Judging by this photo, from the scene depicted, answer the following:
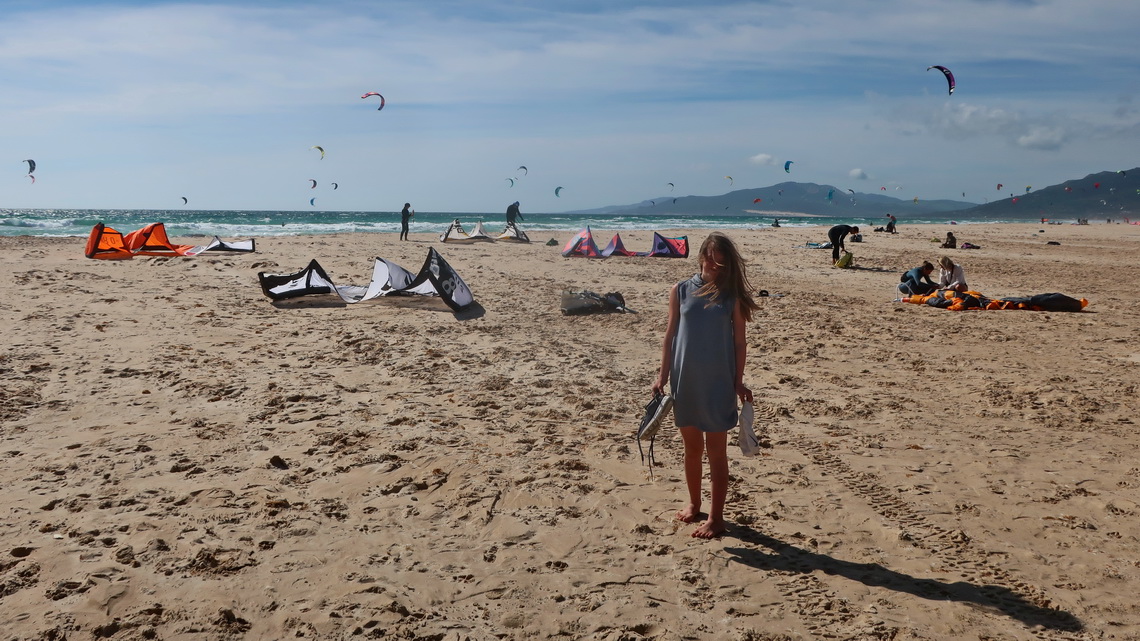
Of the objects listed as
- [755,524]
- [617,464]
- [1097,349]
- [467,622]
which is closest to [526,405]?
[617,464]

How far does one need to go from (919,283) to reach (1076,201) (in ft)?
570

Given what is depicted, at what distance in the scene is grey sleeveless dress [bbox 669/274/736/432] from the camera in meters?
3.26

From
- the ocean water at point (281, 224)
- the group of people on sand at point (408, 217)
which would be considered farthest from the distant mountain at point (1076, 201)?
the group of people on sand at point (408, 217)

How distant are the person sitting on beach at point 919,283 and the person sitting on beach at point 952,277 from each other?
16cm

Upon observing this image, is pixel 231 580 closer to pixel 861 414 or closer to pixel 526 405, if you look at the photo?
pixel 526 405

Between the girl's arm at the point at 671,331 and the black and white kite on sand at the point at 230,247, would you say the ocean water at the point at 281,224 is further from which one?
the girl's arm at the point at 671,331

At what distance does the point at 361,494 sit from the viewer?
12.6 ft

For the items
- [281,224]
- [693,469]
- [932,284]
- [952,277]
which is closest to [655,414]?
[693,469]

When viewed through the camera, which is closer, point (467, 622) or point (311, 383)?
point (467, 622)

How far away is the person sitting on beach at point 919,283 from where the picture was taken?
10.9 m

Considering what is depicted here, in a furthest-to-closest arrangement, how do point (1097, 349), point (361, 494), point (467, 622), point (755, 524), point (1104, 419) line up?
point (1097, 349), point (1104, 419), point (361, 494), point (755, 524), point (467, 622)

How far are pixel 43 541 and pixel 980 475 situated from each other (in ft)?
16.1

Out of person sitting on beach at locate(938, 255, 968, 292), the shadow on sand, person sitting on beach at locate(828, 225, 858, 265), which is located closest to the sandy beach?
the shadow on sand

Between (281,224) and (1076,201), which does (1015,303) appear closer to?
(281,224)
